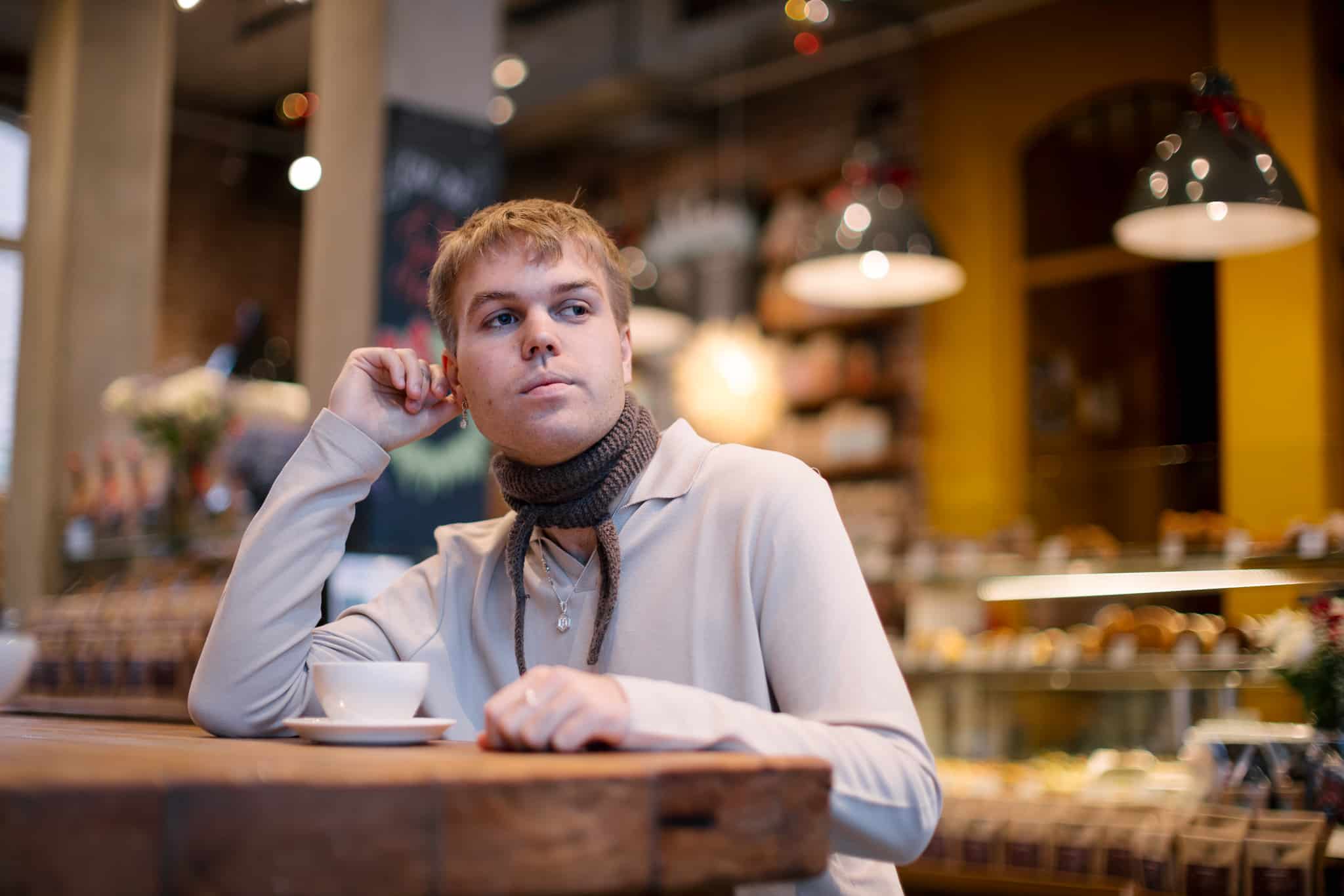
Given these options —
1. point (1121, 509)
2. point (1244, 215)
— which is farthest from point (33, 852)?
point (1121, 509)

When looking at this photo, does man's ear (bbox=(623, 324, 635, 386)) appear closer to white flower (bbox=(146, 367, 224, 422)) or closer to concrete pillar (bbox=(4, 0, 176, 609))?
white flower (bbox=(146, 367, 224, 422))

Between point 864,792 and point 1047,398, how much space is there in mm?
5817

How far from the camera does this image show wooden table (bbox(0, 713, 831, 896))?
2.40ft

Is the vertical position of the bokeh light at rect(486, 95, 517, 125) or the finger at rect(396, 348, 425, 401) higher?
the bokeh light at rect(486, 95, 517, 125)

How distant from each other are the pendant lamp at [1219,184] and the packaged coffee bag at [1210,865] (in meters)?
1.74

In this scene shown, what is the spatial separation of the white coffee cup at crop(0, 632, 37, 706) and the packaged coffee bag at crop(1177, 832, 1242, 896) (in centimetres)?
219

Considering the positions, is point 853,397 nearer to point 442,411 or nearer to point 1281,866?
point 1281,866

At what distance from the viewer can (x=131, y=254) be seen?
5.56 meters

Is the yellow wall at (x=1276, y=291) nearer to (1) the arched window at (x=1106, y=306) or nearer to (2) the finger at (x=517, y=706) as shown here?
(1) the arched window at (x=1106, y=306)

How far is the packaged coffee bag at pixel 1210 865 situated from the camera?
2564 millimetres

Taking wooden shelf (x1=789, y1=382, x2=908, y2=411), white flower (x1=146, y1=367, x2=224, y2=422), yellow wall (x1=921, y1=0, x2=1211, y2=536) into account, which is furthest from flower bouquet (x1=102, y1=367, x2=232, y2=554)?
yellow wall (x1=921, y1=0, x2=1211, y2=536)

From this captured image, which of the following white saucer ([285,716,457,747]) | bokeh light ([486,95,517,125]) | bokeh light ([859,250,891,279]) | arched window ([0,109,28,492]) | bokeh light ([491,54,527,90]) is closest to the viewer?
white saucer ([285,716,457,747])

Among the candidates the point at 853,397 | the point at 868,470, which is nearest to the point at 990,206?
the point at 853,397

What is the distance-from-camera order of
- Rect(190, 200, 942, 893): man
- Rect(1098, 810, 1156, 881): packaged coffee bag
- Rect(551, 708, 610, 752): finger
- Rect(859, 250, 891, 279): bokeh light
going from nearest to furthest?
Rect(551, 708, 610, 752): finger, Rect(190, 200, 942, 893): man, Rect(1098, 810, 1156, 881): packaged coffee bag, Rect(859, 250, 891, 279): bokeh light
